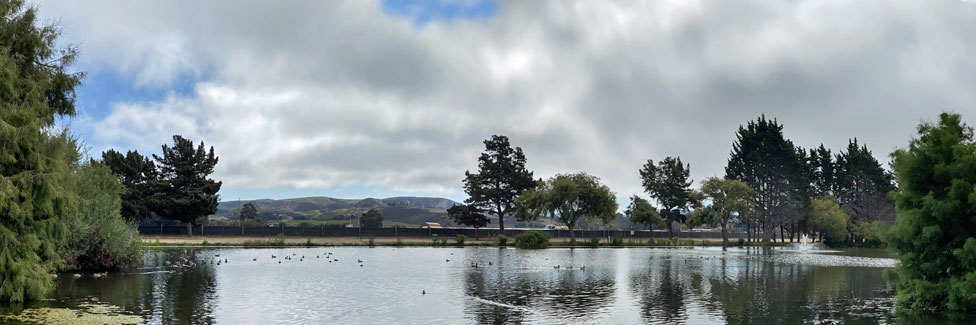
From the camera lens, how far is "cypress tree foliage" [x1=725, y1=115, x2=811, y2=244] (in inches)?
4350

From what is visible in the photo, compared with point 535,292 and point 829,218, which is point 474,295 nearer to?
point 535,292

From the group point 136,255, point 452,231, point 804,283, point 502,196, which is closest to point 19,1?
point 136,255

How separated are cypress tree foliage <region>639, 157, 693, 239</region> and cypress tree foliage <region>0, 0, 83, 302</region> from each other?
120 meters

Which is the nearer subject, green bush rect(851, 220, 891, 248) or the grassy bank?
the grassy bank

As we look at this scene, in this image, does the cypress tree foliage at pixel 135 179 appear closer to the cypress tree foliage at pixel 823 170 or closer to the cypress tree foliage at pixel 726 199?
the cypress tree foliage at pixel 726 199

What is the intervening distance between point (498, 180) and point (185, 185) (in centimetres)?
5333

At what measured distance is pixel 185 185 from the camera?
101 meters

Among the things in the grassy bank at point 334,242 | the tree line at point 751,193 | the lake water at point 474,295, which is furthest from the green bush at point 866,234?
the lake water at point 474,295

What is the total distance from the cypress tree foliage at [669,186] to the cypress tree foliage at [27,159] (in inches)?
4714

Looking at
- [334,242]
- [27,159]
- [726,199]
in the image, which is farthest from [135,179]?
[726,199]

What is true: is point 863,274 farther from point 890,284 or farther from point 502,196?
point 502,196

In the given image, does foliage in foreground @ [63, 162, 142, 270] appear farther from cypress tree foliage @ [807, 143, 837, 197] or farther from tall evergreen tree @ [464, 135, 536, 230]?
cypress tree foliage @ [807, 143, 837, 197]

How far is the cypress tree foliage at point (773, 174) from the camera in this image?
110500 mm

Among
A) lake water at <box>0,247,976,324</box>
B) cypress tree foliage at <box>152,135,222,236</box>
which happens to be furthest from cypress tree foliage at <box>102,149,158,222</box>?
lake water at <box>0,247,976,324</box>
